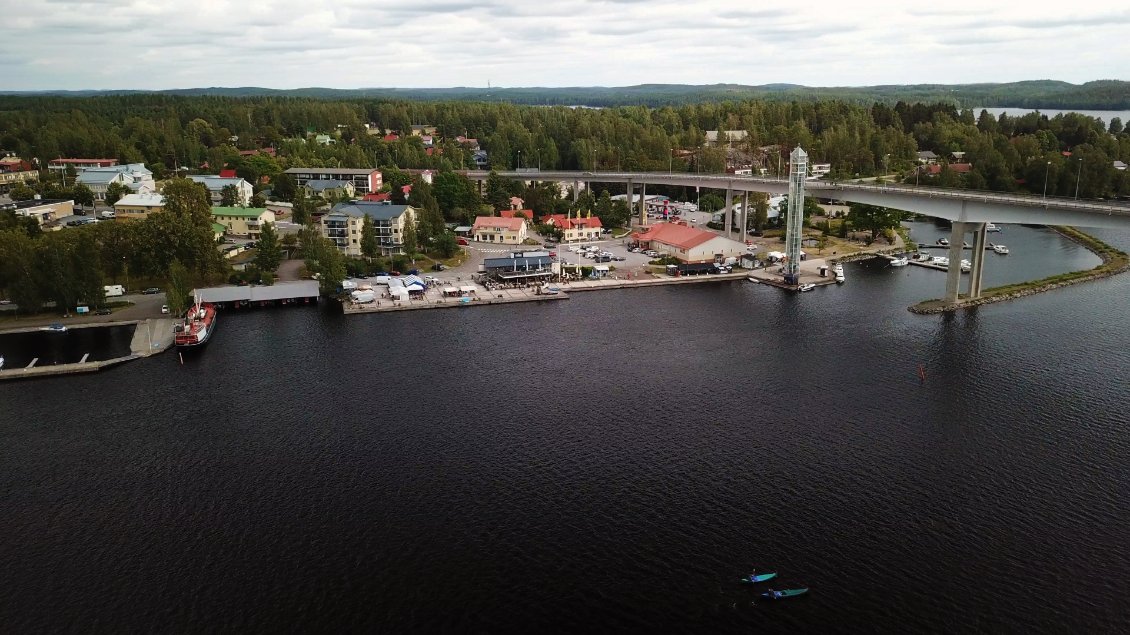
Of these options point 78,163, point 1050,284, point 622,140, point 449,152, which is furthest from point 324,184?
point 1050,284

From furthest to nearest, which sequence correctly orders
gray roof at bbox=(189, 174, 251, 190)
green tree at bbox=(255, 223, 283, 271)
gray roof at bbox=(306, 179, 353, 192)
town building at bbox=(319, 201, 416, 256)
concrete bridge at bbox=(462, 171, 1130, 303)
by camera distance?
gray roof at bbox=(306, 179, 353, 192) → gray roof at bbox=(189, 174, 251, 190) → town building at bbox=(319, 201, 416, 256) → green tree at bbox=(255, 223, 283, 271) → concrete bridge at bbox=(462, 171, 1130, 303)

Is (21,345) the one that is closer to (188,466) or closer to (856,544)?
(188,466)

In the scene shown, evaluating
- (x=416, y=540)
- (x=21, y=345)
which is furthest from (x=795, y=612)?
(x=21, y=345)

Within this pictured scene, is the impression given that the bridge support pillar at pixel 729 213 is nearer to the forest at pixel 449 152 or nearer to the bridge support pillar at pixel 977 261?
the forest at pixel 449 152

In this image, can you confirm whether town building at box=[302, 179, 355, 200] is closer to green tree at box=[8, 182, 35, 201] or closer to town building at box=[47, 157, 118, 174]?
green tree at box=[8, 182, 35, 201]

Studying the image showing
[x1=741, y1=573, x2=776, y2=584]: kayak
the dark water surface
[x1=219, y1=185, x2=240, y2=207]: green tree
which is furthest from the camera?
[x1=219, y1=185, x2=240, y2=207]: green tree

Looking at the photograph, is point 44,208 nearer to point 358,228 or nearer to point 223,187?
point 223,187

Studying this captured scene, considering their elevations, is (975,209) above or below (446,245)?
above

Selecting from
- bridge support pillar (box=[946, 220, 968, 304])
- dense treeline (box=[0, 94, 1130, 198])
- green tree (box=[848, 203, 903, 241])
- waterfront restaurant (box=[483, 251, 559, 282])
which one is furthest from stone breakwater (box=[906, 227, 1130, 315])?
waterfront restaurant (box=[483, 251, 559, 282])
